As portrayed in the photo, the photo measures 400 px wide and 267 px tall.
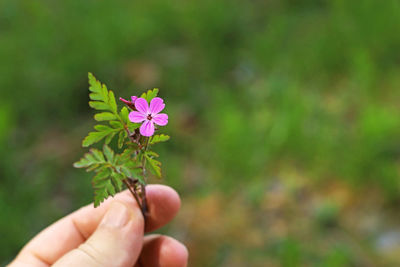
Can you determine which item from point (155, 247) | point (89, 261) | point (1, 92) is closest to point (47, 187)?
point (1, 92)

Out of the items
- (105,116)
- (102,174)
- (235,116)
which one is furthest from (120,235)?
(235,116)

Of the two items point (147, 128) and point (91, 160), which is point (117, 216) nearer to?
point (91, 160)

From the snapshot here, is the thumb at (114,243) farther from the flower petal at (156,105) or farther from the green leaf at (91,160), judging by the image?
the flower petal at (156,105)

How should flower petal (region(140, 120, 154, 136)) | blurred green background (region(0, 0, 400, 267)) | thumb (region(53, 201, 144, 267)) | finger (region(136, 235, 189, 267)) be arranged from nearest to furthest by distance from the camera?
flower petal (region(140, 120, 154, 136)), thumb (region(53, 201, 144, 267)), finger (region(136, 235, 189, 267)), blurred green background (region(0, 0, 400, 267))

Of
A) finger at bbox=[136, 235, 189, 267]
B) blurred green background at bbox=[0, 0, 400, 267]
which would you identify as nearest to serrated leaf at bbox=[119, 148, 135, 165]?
finger at bbox=[136, 235, 189, 267]

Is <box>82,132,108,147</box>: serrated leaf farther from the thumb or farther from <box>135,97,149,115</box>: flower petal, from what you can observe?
the thumb

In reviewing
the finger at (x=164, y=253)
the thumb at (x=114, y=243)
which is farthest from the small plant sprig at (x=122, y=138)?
the finger at (x=164, y=253)
